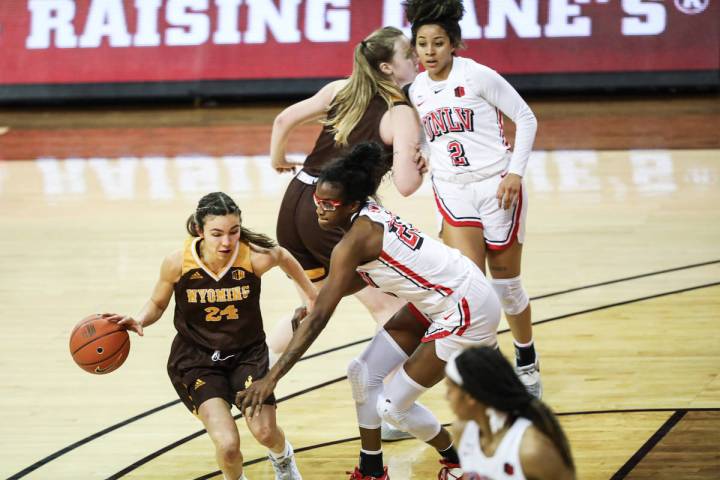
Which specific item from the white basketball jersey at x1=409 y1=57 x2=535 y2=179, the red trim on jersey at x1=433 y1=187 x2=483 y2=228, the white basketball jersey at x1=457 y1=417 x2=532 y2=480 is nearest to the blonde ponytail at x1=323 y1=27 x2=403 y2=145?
the white basketball jersey at x1=409 y1=57 x2=535 y2=179

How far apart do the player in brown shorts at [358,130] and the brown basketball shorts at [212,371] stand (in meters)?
0.92

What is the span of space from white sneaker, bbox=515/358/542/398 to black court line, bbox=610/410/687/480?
67cm

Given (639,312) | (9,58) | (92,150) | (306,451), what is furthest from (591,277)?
(9,58)

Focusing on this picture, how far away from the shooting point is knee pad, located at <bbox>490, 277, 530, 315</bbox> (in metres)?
5.83

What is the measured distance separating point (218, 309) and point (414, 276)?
0.88 metres

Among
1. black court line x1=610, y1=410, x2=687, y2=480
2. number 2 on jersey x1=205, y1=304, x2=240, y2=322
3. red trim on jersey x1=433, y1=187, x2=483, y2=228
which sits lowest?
black court line x1=610, y1=410, x2=687, y2=480

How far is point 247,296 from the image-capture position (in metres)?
4.87

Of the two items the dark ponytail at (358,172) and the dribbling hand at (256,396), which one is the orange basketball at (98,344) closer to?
the dribbling hand at (256,396)

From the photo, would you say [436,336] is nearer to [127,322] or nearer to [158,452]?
[127,322]

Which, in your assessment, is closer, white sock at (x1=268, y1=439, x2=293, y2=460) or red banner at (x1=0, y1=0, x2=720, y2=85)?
white sock at (x1=268, y1=439, x2=293, y2=460)

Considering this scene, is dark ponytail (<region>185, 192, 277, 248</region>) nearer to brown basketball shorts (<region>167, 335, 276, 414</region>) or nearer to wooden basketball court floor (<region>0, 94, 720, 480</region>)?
brown basketball shorts (<region>167, 335, 276, 414</region>)

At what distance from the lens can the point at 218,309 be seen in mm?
4859

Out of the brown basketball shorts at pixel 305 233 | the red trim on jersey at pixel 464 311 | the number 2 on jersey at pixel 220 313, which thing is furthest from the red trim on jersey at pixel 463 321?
the brown basketball shorts at pixel 305 233

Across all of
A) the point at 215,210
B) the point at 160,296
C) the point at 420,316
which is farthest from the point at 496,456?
the point at 160,296
